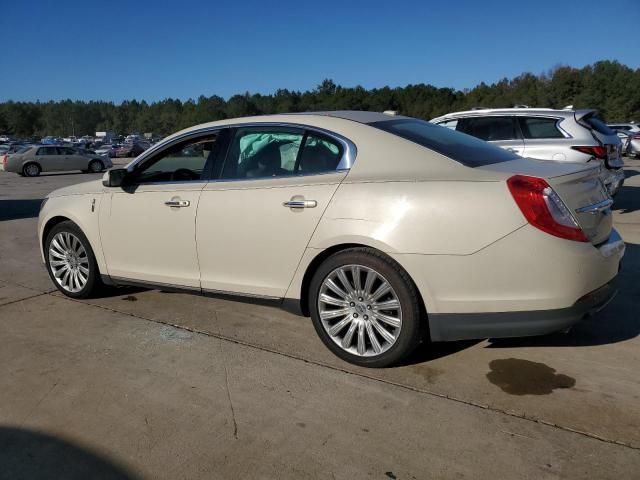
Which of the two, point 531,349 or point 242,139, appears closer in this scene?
point 531,349

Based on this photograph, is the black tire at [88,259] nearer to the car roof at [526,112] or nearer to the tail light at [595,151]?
the car roof at [526,112]

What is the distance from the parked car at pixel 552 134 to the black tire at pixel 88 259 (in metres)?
6.13

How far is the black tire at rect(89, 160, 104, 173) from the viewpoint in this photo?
2673cm

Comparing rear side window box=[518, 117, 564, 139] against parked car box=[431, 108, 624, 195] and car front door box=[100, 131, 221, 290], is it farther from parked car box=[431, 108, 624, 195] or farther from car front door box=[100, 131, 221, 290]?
car front door box=[100, 131, 221, 290]

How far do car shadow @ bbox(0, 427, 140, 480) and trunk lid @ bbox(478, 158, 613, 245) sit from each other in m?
2.53

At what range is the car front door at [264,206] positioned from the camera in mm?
3551

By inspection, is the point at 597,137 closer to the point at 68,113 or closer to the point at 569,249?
the point at 569,249

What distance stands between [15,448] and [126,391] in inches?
26.2

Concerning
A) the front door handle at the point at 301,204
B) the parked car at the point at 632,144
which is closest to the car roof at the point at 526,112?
the front door handle at the point at 301,204

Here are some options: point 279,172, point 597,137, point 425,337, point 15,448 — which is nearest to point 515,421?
point 425,337

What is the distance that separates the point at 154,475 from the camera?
247cm

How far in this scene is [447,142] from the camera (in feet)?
12.0

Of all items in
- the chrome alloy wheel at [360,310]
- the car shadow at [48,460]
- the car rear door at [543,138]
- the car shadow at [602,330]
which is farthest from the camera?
the car rear door at [543,138]

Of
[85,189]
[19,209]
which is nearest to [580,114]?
[85,189]
